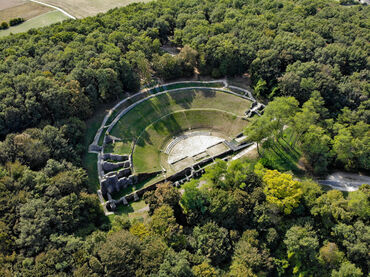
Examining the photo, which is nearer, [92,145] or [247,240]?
[247,240]

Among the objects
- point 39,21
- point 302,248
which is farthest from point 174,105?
point 39,21

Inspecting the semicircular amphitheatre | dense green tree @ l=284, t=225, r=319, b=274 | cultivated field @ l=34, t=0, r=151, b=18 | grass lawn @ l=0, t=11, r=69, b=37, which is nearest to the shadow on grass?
the semicircular amphitheatre

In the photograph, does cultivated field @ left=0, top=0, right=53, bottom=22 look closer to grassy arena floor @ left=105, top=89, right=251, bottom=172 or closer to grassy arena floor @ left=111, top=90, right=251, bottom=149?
grassy arena floor @ left=111, top=90, right=251, bottom=149

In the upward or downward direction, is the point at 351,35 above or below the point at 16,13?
below

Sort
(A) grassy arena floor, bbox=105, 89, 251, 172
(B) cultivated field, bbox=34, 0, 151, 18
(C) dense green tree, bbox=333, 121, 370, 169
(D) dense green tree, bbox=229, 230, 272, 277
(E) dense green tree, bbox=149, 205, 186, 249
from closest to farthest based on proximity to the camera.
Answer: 1. (D) dense green tree, bbox=229, 230, 272, 277
2. (E) dense green tree, bbox=149, 205, 186, 249
3. (C) dense green tree, bbox=333, 121, 370, 169
4. (A) grassy arena floor, bbox=105, 89, 251, 172
5. (B) cultivated field, bbox=34, 0, 151, 18

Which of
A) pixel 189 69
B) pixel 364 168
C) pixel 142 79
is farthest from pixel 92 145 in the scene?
pixel 364 168

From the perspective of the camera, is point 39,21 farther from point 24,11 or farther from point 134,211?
point 134,211

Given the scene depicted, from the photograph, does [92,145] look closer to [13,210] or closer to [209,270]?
[13,210]

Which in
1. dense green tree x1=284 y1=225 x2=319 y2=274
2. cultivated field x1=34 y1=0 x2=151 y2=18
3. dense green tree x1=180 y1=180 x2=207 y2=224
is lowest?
dense green tree x1=284 y1=225 x2=319 y2=274
